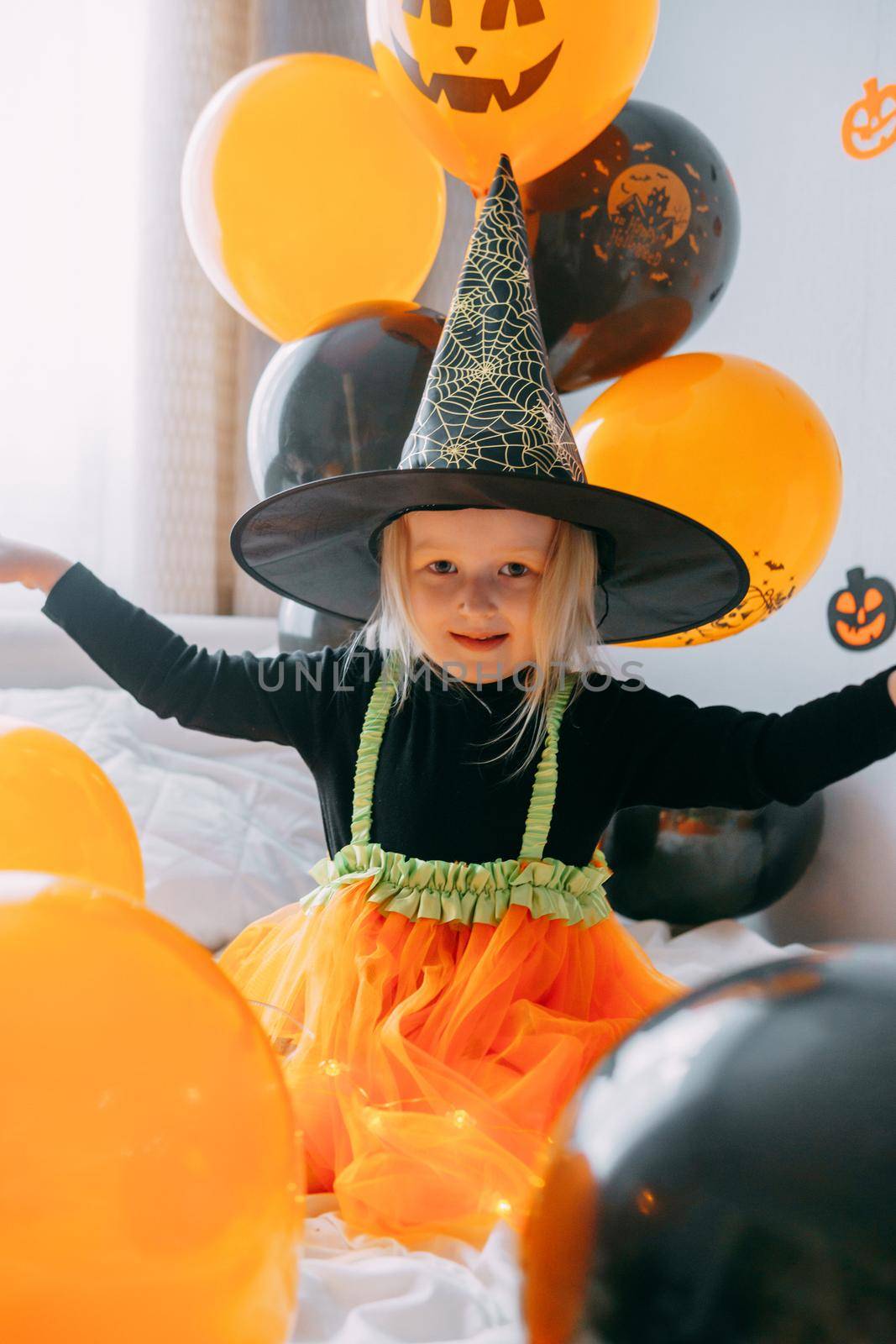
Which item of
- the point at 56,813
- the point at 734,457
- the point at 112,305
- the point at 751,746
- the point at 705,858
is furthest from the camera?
the point at 112,305

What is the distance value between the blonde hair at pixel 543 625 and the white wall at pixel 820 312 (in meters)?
0.66

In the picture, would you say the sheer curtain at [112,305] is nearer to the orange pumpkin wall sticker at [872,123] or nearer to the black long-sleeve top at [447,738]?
the black long-sleeve top at [447,738]

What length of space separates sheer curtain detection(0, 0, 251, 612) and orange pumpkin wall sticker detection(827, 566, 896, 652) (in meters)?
1.13

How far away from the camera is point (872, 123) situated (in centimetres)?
157

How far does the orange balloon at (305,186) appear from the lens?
1.25 m

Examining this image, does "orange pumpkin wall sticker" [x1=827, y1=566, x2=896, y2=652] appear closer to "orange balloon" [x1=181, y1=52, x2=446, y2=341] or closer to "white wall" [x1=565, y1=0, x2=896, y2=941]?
"white wall" [x1=565, y1=0, x2=896, y2=941]

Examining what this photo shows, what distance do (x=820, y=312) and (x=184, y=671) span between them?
1.11 metres

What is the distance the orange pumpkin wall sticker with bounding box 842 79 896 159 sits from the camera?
1538 mm

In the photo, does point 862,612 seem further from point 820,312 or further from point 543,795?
point 543,795

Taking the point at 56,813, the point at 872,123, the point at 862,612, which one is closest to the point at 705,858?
the point at 862,612

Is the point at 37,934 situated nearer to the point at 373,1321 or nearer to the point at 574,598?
the point at 373,1321

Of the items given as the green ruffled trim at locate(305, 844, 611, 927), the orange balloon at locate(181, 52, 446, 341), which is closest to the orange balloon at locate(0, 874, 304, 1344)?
the green ruffled trim at locate(305, 844, 611, 927)

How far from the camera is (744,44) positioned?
1.81 meters

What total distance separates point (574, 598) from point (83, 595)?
0.45 m
